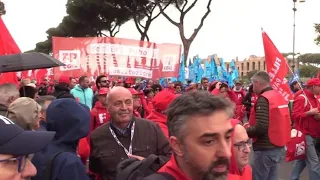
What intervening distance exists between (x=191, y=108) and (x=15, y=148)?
741 millimetres

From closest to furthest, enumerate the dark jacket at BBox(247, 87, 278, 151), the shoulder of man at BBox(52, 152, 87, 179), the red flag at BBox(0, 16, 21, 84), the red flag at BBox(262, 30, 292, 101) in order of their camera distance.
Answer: the shoulder of man at BBox(52, 152, 87, 179) → the dark jacket at BBox(247, 87, 278, 151) → the red flag at BBox(0, 16, 21, 84) → the red flag at BBox(262, 30, 292, 101)

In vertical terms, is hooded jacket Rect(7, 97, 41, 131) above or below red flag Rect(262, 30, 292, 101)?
below

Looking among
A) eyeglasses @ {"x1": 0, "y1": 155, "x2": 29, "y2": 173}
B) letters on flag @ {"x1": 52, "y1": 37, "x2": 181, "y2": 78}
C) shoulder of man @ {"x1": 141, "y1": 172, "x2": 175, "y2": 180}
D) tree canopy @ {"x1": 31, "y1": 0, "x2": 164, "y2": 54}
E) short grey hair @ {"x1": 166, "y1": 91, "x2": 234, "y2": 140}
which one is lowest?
shoulder of man @ {"x1": 141, "y1": 172, "x2": 175, "y2": 180}

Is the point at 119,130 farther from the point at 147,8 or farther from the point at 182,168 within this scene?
the point at 147,8

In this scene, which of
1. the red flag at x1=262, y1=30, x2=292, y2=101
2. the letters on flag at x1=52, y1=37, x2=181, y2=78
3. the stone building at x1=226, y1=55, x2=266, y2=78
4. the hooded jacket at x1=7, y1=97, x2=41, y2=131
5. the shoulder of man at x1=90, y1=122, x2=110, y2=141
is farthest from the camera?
the stone building at x1=226, y1=55, x2=266, y2=78

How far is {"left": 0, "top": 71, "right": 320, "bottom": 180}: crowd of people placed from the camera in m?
1.79

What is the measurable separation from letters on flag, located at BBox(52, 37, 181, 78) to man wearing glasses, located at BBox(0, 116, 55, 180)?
925 centimetres

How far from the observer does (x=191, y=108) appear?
184 cm

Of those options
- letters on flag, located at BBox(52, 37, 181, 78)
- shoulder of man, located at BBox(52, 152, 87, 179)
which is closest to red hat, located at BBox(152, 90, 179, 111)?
shoulder of man, located at BBox(52, 152, 87, 179)

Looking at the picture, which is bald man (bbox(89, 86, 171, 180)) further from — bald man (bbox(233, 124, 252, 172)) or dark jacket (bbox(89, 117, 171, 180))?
A: bald man (bbox(233, 124, 252, 172))

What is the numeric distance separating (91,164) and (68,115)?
0.82 m

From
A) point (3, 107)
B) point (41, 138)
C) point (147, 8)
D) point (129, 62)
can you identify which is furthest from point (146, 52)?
point (147, 8)

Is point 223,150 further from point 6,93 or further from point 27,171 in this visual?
point 6,93

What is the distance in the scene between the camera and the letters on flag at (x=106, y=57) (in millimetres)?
11240
